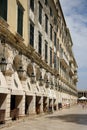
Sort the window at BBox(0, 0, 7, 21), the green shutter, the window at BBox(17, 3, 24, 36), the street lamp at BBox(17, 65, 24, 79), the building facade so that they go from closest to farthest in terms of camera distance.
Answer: the window at BBox(0, 0, 7, 21), the building facade, the street lamp at BBox(17, 65, 24, 79), the window at BBox(17, 3, 24, 36), the green shutter

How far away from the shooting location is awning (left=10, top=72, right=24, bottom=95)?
24066 millimetres

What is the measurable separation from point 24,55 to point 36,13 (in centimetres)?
706

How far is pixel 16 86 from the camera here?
25391 millimetres

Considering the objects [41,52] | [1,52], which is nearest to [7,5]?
[1,52]

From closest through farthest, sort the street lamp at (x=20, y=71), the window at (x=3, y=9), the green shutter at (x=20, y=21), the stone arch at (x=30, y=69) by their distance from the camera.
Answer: the window at (x=3, y=9)
the street lamp at (x=20, y=71)
the green shutter at (x=20, y=21)
the stone arch at (x=30, y=69)

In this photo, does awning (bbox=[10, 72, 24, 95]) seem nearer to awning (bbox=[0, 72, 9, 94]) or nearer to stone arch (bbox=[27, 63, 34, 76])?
awning (bbox=[0, 72, 9, 94])

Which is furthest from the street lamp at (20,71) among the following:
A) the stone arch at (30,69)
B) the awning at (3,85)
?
the awning at (3,85)

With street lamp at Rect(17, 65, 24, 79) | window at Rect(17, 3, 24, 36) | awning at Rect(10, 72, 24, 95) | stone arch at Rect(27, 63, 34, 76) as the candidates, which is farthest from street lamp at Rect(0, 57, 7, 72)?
stone arch at Rect(27, 63, 34, 76)

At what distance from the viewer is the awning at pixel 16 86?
79.0ft

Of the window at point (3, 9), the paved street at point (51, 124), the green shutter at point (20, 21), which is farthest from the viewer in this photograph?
the green shutter at point (20, 21)

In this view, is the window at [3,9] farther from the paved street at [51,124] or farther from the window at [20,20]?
the paved street at [51,124]

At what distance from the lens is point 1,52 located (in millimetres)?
22219

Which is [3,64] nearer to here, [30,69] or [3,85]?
[3,85]

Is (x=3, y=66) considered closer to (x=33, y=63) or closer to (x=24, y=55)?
(x=24, y=55)
